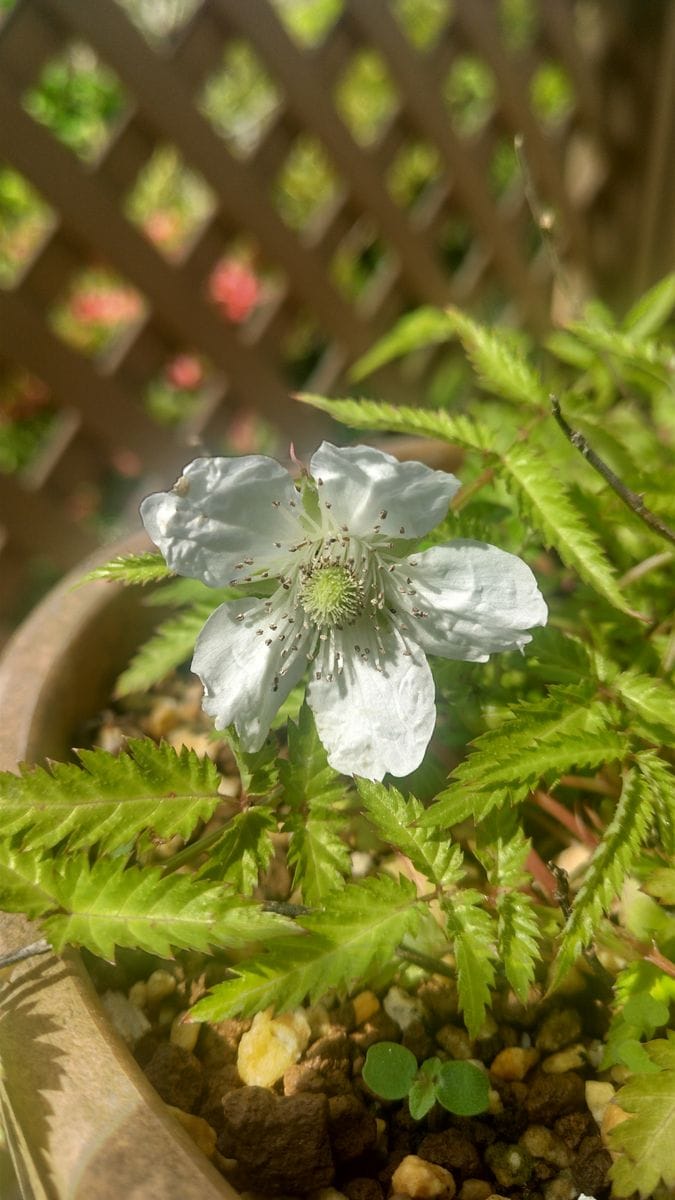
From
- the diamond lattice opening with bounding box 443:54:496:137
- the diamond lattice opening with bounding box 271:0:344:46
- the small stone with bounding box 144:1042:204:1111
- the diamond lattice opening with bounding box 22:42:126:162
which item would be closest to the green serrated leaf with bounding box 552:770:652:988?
the small stone with bounding box 144:1042:204:1111

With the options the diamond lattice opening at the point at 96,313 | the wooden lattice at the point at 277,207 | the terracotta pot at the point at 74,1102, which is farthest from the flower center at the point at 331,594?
the diamond lattice opening at the point at 96,313

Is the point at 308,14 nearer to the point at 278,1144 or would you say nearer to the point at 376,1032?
the point at 376,1032

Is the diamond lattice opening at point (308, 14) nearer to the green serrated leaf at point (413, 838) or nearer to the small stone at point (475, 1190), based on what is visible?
the green serrated leaf at point (413, 838)

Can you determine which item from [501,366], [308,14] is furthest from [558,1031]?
[308,14]

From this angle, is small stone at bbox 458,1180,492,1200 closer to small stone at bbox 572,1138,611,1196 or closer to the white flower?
small stone at bbox 572,1138,611,1196

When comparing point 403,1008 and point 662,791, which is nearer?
point 662,791

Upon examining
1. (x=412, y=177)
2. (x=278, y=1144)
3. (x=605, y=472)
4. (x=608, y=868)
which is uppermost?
(x=412, y=177)
